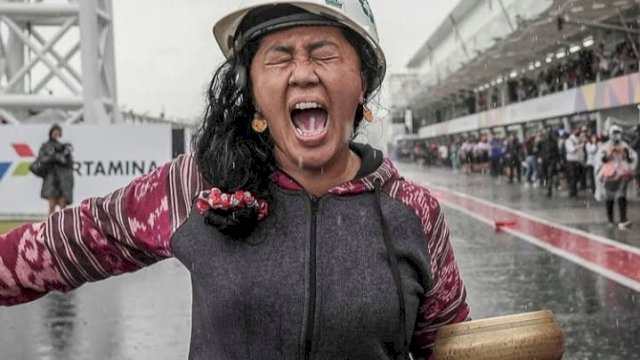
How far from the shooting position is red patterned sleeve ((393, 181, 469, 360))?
1.97 meters

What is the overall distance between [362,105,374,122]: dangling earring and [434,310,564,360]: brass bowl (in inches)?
19.8

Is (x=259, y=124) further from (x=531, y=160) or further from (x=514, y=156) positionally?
(x=514, y=156)

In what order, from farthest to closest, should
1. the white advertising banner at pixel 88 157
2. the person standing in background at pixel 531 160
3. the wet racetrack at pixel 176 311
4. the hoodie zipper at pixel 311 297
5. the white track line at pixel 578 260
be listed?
the person standing in background at pixel 531 160 → the white advertising banner at pixel 88 157 → the white track line at pixel 578 260 → the wet racetrack at pixel 176 311 → the hoodie zipper at pixel 311 297

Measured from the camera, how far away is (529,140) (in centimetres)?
2788

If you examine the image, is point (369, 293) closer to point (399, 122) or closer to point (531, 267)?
point (531, 267)

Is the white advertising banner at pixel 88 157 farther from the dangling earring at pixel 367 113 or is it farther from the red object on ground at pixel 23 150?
the dangling earring at pixel 367 113

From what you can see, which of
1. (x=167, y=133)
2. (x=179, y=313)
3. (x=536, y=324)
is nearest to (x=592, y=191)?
(x=167, y=133)

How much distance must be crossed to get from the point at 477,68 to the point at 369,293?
43.3 m

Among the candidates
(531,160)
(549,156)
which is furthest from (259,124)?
(531,160)

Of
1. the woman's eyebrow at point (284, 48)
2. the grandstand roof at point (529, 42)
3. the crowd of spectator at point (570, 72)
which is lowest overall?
the woman's eyebrow at point (284, 48)

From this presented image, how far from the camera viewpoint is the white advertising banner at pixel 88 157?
1528 cm

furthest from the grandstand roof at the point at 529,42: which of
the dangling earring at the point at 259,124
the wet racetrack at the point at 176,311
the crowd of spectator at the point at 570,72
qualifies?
the dangling earring at the point at 259,124

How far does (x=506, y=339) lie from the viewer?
6.32 feet

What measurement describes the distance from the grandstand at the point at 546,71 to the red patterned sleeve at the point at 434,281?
67.4ft
